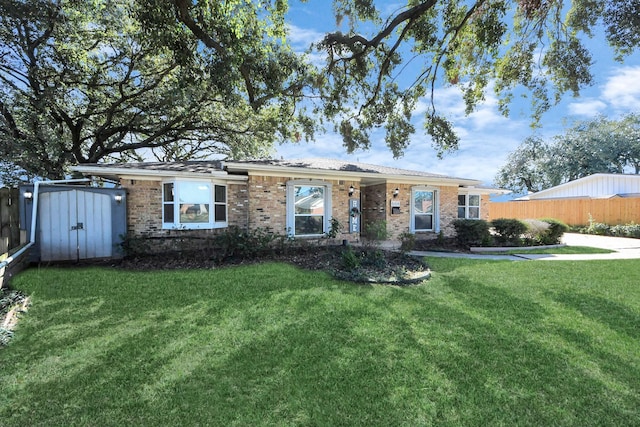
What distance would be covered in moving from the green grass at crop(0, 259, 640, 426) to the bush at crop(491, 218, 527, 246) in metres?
6.00

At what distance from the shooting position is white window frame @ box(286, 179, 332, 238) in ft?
34.4

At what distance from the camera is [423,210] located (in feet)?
42.8

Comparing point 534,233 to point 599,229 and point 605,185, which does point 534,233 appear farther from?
point 605,185

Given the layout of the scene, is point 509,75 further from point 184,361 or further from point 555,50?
point 184,361

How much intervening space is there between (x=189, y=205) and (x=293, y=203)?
3.45m

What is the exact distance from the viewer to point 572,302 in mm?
5535

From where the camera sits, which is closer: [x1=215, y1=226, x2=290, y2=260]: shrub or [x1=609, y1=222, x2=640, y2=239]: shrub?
[x1=215, y1=226, x2=290, y2=260]: shrub

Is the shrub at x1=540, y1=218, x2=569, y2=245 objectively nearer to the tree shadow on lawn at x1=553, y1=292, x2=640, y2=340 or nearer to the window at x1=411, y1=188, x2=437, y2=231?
the window at x1=411, y1=188, x2=437, y2=231

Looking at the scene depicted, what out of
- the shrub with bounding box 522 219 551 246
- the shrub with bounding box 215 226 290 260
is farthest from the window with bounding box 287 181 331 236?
the shrub with bounding box 522 219 551 246

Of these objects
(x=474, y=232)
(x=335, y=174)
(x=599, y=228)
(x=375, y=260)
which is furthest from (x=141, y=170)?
(x=599, y=228)

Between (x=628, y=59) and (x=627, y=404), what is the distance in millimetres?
10548

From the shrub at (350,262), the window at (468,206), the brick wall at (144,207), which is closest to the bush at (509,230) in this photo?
the window at (468,206)

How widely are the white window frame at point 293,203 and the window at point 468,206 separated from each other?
718 centimetres

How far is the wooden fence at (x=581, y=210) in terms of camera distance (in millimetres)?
17500
